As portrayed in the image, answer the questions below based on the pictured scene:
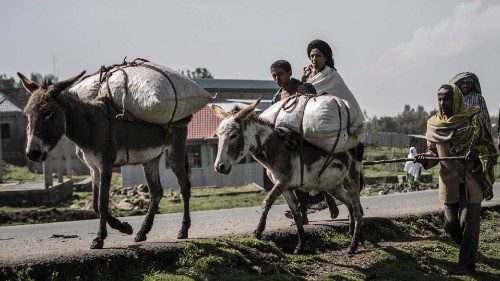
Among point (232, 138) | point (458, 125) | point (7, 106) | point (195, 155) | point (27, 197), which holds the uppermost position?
point (7, 106)

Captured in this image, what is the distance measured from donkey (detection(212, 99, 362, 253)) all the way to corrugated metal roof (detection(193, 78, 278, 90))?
36768mm

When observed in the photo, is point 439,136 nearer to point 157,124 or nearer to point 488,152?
point 488,152

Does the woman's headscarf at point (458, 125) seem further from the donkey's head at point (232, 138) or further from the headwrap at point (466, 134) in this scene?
the donkey's head at point (232, 138)

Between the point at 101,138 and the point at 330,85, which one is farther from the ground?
the point at 330,85

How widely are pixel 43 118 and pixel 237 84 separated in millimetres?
40300

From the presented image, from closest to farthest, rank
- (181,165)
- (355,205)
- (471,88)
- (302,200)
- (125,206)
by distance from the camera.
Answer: (181,165) < (355,205) < (302,200) < (471,88) < (125,206)

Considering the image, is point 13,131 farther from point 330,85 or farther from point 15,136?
point 330,85

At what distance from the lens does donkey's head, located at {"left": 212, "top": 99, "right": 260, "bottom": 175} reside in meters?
7.27

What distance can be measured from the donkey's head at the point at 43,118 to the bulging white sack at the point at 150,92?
106 centimetres

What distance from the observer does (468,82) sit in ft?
32.7

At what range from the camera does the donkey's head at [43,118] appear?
643 cm

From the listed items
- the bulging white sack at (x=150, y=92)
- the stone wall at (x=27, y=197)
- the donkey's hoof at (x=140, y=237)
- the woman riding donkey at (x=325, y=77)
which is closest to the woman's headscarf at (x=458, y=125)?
the woman riding donkey at (x=325, y=77)

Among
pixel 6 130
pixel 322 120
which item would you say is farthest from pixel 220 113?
pixel 6 130

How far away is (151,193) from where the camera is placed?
27.1 ft
